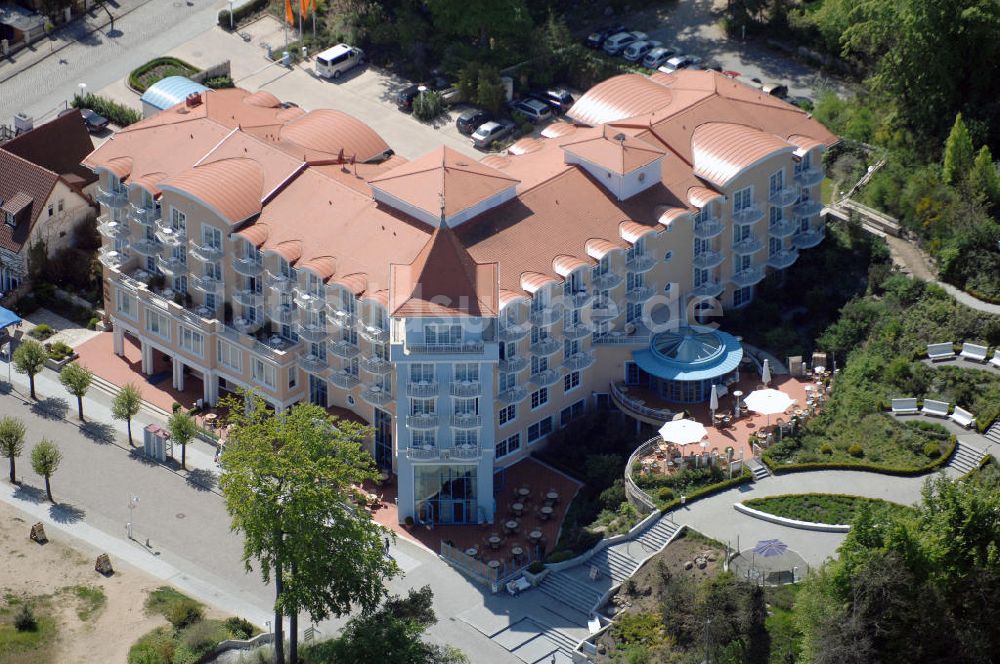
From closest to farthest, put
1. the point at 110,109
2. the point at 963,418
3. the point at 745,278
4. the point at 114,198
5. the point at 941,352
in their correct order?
the point at 963,418 < the point at 941,352 < the point at 745,278 < the point at 114,198 < the point at 110,109

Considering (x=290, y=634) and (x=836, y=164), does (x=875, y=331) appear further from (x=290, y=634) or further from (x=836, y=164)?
(x=290, y=634)

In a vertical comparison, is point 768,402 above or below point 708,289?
below

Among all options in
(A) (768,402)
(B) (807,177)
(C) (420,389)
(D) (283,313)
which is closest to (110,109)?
(D) (283,313)

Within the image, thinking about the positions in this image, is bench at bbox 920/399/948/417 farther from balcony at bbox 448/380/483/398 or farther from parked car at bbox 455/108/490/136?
parked car at bbox 455/108/490/136

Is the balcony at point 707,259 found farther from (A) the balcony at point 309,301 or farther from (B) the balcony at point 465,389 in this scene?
(A) the balcony at point 309,301

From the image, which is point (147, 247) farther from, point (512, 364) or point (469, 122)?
point (469, 122)

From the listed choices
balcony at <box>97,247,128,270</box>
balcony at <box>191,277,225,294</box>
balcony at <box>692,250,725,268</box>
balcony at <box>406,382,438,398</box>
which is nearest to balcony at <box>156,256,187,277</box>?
balcony at <box>191,277,225,294</box>
